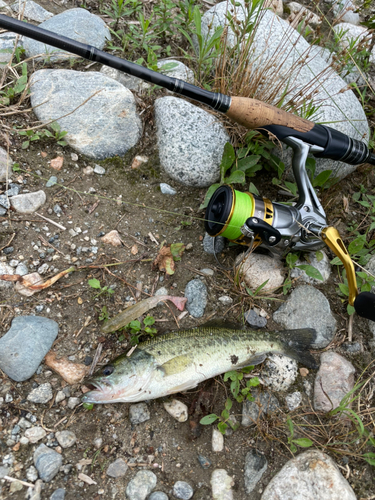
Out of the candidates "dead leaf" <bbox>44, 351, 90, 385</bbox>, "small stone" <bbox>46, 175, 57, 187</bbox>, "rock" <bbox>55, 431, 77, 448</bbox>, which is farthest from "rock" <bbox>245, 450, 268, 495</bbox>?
"small stone" <bbox>46, 175, 57, 187</bbox>

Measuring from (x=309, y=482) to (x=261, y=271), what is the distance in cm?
177

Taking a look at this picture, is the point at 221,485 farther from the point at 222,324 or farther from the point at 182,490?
the point at 222,324

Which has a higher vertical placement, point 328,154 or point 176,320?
point 328,154

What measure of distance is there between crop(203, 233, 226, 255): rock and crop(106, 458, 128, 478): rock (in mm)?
1958

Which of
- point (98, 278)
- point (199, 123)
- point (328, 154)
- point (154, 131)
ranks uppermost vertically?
point (328, 154)

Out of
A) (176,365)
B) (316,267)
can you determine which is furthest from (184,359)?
(316,267)

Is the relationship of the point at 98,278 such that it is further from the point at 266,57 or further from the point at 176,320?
the point at 266,57

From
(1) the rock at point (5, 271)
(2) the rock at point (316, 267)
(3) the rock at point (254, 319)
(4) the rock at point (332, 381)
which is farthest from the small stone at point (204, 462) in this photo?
(1) the rock at point (5, 271)

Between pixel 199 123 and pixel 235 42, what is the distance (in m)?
1.10

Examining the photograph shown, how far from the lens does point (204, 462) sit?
10.4 ft

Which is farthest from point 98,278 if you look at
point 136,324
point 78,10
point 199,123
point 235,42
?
point 78,10

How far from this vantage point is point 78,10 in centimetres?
469

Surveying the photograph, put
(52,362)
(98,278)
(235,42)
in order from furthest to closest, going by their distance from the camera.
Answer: (235,42) < (98,278) < (52,362)

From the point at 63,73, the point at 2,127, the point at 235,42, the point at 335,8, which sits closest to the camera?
the point at 2,127
